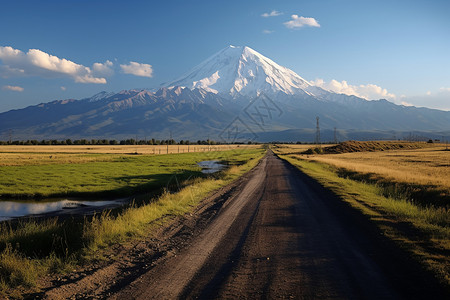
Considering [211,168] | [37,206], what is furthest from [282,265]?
[211,168]

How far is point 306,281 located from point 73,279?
5.55m

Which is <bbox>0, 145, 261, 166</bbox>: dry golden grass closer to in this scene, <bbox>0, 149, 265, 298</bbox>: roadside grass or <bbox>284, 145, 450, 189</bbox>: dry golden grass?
<bbox>0, 149, 265, 298</bbox>: roadside grass

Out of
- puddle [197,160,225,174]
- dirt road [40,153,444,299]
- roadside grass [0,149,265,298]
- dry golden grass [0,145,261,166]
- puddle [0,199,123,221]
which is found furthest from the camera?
dry golden grass [0,145,261,166]

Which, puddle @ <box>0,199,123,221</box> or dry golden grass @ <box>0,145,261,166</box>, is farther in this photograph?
dry golden grass @ <box>0,145,261,166</box>

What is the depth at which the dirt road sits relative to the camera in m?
6.25

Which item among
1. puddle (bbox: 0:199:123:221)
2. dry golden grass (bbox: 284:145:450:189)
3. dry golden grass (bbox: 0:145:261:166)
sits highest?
dry golden grass (bbox: 0:145:261:166)

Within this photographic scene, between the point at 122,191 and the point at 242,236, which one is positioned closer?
the point at 242,236

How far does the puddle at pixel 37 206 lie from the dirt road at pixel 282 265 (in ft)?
42.5

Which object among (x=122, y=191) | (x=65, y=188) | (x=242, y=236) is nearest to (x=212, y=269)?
(x=242, y=236)

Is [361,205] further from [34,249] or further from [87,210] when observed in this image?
[87,210]

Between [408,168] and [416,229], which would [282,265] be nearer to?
[416,229]

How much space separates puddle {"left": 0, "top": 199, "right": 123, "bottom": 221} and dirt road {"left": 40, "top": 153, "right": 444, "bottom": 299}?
12.9 meters

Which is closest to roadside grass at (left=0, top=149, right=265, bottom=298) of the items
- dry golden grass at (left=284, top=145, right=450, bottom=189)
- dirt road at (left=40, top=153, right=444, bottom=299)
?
dirt road at (left=40, top=153, right=444, bottom=299)

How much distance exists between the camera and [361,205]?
50.4 feet
